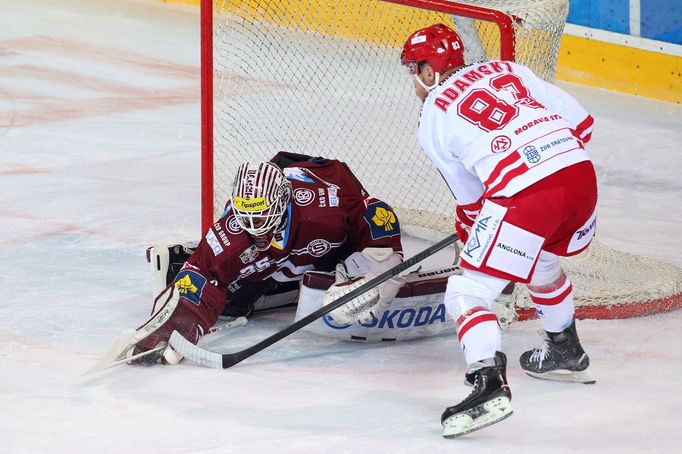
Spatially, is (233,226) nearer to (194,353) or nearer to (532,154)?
(194,353)

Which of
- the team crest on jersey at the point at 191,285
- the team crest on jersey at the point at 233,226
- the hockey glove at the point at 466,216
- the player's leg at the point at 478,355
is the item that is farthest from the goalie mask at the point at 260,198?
the player's leg at the point at 478,355

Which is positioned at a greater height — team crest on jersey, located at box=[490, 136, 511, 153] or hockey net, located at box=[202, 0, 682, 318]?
team crest on jersey, located at box=[490, 136, 511, 153]

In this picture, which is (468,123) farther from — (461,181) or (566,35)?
(566,35)

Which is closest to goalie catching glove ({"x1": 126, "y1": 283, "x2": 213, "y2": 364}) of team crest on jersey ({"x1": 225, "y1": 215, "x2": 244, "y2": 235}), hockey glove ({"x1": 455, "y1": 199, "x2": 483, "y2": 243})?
team crest on jersey ({"x1": 225, "y1": 215, "x2": 244, "y2": 235})

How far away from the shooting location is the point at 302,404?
3.31 metres

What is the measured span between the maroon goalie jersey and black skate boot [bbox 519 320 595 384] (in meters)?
0.61

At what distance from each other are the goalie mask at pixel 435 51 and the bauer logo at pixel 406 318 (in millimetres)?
806

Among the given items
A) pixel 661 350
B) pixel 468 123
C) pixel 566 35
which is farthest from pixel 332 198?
pixel 566 35

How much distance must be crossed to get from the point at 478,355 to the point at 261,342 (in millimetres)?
802

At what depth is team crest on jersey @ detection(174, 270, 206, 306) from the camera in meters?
3.68

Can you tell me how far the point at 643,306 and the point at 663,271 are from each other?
0.37m

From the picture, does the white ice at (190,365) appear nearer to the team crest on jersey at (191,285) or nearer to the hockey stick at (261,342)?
the hockey stick at (261,342)

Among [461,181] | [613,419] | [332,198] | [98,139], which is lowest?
[98,139]

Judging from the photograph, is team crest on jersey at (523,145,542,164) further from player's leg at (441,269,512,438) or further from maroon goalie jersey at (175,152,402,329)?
maroon goalie jersey at (175,152,402,329)
